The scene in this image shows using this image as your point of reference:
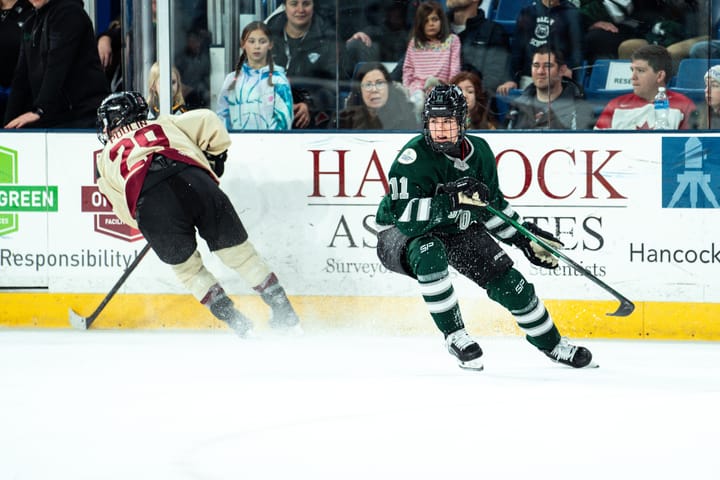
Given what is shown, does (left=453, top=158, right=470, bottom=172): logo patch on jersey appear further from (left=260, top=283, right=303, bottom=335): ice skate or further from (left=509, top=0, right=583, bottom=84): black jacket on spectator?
(left=260, top=283, right=303, bottom=335): ice skate

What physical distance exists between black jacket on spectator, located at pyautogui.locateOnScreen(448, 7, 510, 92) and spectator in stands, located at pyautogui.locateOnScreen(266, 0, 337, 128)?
23.6 inches

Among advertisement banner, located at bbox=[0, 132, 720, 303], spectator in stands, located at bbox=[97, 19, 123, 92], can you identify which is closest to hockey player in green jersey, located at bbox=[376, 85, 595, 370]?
advertisement banner, located at bbox=[0, 132, 720, 303]

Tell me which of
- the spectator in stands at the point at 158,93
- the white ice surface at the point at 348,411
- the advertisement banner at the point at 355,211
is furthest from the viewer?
the spectator in stands at the point at 158,93

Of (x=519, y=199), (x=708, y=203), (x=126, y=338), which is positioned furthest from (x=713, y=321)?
(x=126, y=338)

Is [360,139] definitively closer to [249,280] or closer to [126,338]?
[249,280]

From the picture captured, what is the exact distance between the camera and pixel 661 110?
5.35 metres

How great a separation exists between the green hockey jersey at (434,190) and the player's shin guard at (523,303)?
0.75ft

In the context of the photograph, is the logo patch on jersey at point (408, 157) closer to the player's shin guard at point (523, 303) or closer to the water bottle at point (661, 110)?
the player's shin guard at point (523, 303)

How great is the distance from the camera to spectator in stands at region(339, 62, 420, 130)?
5.61 meters

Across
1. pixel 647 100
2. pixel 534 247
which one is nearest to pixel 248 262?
pixel 534 247

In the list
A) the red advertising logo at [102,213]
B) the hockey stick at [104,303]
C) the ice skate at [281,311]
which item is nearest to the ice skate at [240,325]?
the ice skate at [281,311]

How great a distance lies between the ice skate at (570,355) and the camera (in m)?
4.49

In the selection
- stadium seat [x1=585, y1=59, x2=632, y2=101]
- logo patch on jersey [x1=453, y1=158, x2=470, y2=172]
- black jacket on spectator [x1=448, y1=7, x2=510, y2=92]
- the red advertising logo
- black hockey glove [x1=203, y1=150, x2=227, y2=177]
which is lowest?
the red advertising logo

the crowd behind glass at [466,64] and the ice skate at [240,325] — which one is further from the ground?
the crowd behind glass at [466,64]
